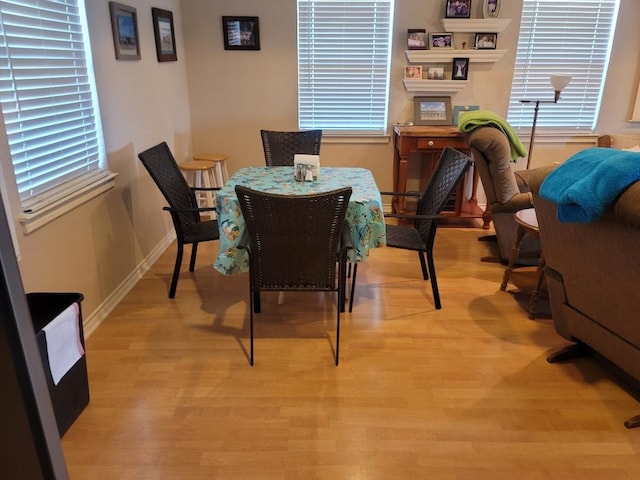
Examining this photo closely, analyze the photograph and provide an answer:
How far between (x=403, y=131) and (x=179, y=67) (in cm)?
205

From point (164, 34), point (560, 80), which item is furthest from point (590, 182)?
point (164, 34)

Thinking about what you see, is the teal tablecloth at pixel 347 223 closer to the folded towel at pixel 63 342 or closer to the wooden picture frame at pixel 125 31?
the folded towel at pixel 63 342

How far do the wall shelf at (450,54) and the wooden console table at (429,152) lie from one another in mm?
627

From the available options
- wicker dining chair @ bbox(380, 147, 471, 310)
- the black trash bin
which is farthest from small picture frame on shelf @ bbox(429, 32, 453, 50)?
the black trash bin

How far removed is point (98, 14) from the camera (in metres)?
2.66

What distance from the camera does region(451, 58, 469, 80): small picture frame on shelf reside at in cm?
427

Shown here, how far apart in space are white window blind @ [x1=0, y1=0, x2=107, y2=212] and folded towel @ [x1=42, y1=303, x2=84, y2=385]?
59cm

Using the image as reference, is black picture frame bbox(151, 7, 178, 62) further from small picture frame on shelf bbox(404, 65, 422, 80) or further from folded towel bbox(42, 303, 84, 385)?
folded towel bbox(42, 303, 84, 385)

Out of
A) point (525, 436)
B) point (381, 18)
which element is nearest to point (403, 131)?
point (381, 18)

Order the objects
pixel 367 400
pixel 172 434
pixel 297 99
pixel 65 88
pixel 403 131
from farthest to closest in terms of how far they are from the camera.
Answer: pixel 297 99 → pixel 403 131 → pixel 65 88 → pixel 367 400 → pixel 172 434

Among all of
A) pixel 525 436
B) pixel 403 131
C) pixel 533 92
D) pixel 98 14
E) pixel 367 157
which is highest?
pixel 98 14

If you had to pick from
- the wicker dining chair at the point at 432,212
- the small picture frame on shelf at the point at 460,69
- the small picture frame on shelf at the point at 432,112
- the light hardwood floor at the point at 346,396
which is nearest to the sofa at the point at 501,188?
the light hardwood floor at the point at 346,396

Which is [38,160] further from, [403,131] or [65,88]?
[403,131]

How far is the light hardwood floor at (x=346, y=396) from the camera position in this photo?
1.73 m
